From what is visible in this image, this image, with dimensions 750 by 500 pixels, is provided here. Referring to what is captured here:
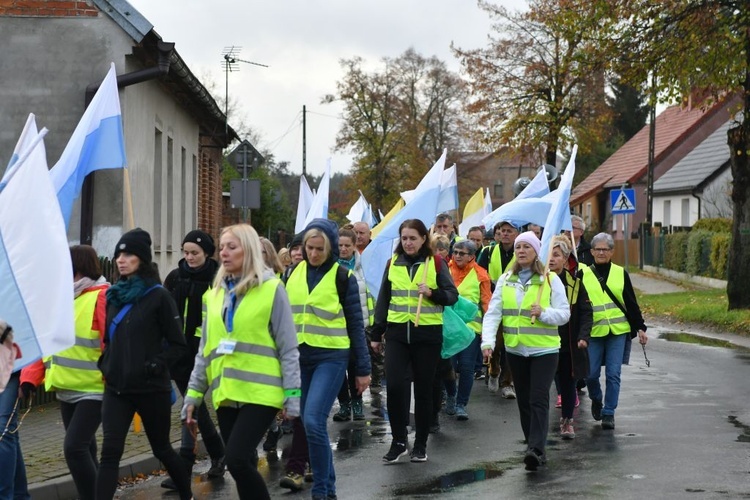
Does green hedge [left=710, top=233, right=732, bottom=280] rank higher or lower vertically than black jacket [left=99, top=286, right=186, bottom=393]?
higher

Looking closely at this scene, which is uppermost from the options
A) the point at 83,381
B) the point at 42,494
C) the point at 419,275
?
the point at 419,275

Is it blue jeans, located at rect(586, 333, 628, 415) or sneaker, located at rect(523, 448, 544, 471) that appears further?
blue jeans, located at rect(586, 333, 628, 415)

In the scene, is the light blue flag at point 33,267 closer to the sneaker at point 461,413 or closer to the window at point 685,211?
the sneaker at point 461,413

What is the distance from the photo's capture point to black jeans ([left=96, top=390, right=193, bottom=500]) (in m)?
6.80

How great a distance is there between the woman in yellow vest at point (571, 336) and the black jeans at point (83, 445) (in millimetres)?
4624

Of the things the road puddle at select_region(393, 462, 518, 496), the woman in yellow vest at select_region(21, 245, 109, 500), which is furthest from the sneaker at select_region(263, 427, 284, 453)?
the woman in yellow vest at select_region(21, 245, 109, 500)

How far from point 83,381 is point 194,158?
18.2 m

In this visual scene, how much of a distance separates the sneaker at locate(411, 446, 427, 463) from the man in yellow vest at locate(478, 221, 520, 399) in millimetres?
4101

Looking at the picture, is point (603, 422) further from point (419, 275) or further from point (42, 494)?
point (42, 494)

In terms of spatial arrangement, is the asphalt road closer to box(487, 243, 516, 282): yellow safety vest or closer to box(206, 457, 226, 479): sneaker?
box(206, 457, 226, 479): sneaker

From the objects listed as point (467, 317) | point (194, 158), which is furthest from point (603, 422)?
point (194, 158)

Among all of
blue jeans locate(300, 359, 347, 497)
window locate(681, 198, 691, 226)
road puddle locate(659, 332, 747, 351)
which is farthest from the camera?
window locate(681, 198, 691, 226)

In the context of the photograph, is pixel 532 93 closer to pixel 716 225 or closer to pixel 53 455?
pixel 716 225

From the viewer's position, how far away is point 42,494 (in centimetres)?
811
